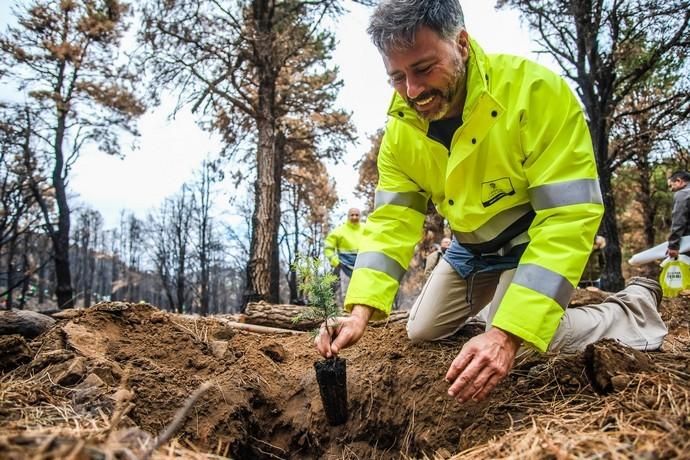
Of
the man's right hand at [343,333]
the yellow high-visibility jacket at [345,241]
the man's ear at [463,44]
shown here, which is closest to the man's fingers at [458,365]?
the man's right hand at [343,333]

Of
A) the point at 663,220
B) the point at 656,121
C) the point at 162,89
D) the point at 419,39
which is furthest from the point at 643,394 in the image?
the point at 663,220

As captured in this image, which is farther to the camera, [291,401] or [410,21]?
[291,401]

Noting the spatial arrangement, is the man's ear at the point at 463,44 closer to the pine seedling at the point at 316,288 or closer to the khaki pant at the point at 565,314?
the khaki pant at the point at 565,314

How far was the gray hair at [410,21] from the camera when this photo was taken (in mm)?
1995

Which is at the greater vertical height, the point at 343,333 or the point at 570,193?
the point at 570,193

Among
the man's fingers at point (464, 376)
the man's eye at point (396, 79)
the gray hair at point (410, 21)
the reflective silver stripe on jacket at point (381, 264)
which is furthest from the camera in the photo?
the reflective silver stripe on jacket at point (381, 264)

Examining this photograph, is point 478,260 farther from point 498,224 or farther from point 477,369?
point 477,369

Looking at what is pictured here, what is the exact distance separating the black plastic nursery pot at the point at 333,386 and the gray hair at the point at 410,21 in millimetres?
1566

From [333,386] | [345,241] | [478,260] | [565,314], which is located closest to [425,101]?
[478,260]

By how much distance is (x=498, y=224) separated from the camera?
7.98 feet

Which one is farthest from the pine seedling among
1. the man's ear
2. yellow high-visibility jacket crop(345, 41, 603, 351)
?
the man's ear

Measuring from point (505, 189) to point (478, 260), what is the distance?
0.70 metres

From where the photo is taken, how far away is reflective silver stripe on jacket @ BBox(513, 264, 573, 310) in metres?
1.80

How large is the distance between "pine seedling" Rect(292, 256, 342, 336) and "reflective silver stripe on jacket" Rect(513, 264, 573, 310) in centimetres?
105
